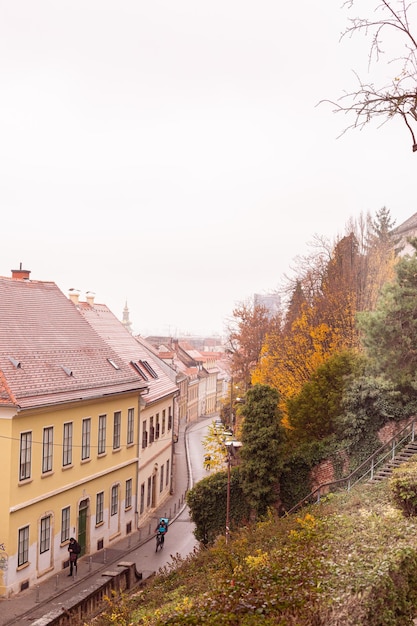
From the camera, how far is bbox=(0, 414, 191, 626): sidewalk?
19781 millimetres

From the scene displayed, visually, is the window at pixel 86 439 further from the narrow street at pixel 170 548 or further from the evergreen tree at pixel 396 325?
the evergreen tree at pixel 396 325

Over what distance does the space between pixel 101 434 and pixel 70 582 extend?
6544mm

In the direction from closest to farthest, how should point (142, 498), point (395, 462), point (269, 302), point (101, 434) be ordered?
point (395, 462) < point (101, 434) < point (142, 498) < point (269, 302)

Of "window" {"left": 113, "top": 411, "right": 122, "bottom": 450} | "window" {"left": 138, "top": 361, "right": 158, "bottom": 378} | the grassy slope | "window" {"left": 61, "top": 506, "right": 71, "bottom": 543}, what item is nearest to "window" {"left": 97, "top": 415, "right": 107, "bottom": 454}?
"window" {"left": 113, "top": 411, "right": 122, "bottom": 450}

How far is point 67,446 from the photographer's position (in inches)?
977

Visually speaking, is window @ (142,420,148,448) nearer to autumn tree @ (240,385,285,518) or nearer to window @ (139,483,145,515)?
window @ (139,483,145,515)

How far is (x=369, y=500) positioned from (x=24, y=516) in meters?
11.7

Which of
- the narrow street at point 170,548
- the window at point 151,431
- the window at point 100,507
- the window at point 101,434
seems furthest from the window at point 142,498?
the window at point 101,434

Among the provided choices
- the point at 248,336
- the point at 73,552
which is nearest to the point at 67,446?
the point at 73,552

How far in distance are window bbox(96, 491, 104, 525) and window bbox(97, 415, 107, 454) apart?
187 cm

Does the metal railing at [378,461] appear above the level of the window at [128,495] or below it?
above

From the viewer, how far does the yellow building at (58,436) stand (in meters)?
21.4

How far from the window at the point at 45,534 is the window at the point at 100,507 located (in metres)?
3.97

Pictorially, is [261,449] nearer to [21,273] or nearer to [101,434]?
[101,434]
